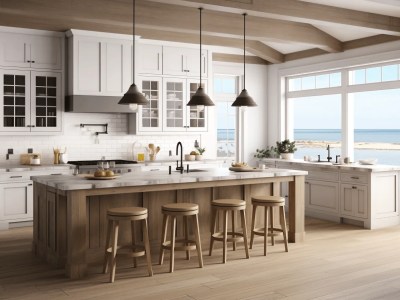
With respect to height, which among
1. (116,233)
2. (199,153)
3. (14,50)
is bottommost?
(116,233)

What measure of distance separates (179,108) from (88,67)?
1.88 m

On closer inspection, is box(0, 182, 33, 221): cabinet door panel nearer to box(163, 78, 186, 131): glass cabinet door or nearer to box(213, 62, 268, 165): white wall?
box(163, 78, 186, 131): glass cabinet door

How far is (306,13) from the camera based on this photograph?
6668 mm

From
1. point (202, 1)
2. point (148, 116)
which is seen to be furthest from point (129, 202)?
point (148, 116)

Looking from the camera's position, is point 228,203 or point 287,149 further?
point 287,149

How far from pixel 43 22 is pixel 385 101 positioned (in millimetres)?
26807

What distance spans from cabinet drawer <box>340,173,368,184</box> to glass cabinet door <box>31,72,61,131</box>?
469 cm

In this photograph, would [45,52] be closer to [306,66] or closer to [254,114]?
[254,114]

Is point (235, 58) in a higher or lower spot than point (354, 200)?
higher

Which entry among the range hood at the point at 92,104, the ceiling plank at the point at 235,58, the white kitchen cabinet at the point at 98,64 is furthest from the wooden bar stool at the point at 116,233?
the ceiling plank at the point at 235,58

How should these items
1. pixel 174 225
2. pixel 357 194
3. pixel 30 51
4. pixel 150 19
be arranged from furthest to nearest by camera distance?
pixel 30 51
pixel 357 194
pixel 150 19
pixel 174 225

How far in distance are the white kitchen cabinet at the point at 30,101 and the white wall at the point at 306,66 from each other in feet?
14.6

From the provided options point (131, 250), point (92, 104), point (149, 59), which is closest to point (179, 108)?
point (149, 59)

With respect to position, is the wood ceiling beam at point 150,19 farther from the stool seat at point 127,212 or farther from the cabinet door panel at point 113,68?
the stool seat at point 127,212
